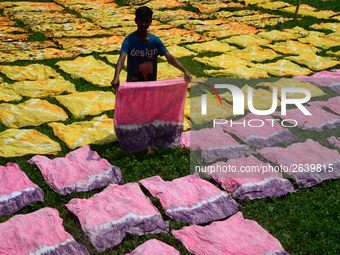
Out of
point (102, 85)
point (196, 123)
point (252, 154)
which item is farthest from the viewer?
point (102, 85)

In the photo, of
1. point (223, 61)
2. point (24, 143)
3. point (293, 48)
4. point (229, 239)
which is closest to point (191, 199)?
point (229, 239)

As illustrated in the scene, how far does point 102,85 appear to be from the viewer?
19.0 feet

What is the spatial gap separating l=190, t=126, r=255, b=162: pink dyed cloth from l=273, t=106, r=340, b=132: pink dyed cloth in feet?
3.62

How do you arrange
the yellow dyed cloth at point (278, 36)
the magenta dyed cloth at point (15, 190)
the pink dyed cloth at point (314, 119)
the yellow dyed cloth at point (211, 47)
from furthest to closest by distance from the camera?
the yellow dyed cloth at point (278, 36) < the yellow dyed cloth at point (211, 47) < the pink dyed cloth at point (314, 119) < the magenta dyed cloth at point (15, 190)

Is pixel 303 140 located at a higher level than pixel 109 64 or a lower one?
lower

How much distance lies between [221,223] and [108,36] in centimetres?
671

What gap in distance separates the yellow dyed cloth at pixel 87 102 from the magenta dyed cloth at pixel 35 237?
222 centimetres

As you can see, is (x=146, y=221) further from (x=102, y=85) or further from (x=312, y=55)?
(x=312, y=55)

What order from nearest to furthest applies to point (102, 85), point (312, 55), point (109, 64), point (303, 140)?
1. point (303, 140)
2. point (102, 85)
3. point (109, 64)
4. point (312, 55)

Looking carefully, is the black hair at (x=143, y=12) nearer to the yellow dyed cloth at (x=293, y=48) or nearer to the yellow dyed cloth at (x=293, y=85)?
the yellow dyed cloth at (x=293, y=85)

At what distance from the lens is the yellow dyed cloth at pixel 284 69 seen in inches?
261

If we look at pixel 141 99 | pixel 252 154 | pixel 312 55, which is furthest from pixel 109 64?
pixel 312 55

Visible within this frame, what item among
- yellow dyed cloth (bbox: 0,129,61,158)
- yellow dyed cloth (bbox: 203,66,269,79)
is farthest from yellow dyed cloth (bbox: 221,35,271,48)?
yellow dyed cloth (bbox: 0,129,61,158)

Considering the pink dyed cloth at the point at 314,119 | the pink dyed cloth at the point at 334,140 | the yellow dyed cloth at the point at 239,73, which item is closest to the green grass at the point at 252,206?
the pink dyed cloth at the point at 334,140
